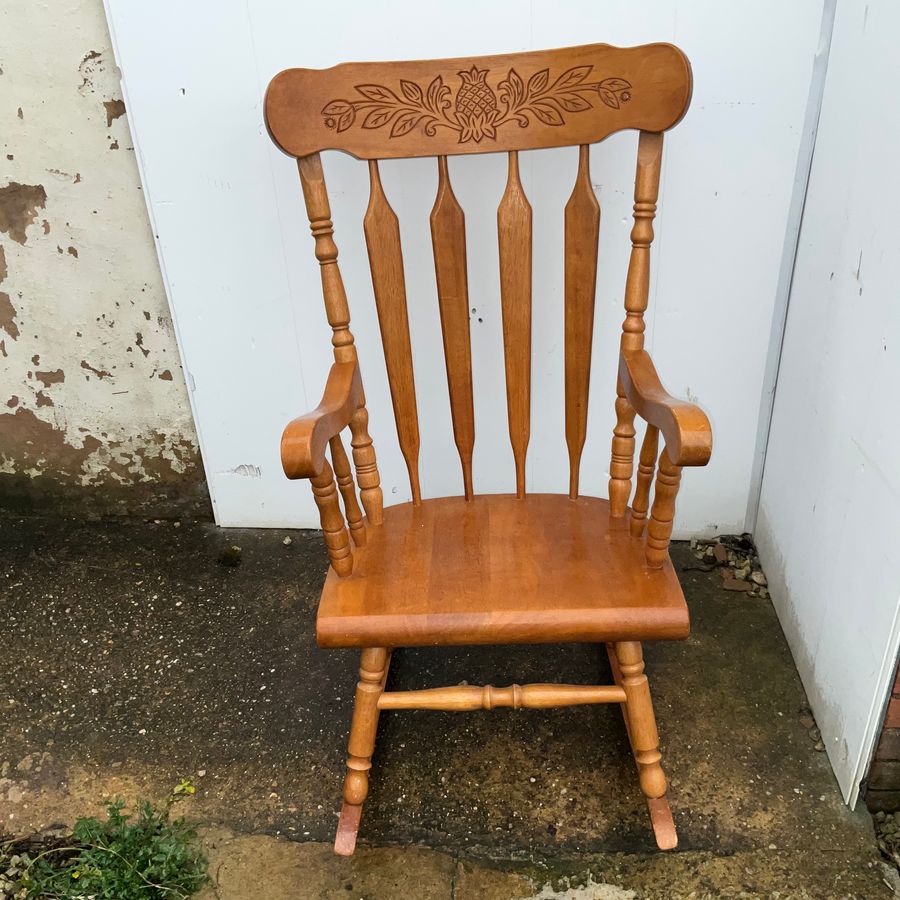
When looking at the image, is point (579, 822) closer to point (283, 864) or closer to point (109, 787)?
point (283, 864)

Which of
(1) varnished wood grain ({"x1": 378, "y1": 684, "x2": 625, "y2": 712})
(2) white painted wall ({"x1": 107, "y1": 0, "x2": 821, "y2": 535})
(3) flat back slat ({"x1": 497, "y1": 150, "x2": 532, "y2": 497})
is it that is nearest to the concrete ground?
(1) varnished wood grain ({"x1": 378, "y1": 684, "x2": 625, "y2": 712})

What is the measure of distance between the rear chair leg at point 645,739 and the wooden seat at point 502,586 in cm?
12

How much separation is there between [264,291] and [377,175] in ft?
1.81

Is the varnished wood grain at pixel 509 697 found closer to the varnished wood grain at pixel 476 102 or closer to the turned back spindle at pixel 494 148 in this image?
the turned back spindle at pixel 494 148

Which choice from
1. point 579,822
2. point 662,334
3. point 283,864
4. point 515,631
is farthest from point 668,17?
point 283,864

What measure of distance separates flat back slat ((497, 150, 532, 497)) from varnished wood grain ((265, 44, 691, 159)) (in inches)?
3.0

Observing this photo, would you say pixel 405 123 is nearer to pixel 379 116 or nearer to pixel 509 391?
pixel 379 116

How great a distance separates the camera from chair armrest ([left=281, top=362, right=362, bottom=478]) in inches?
39.5

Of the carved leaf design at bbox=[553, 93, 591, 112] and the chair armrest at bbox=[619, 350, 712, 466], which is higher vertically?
the carved leaf design at bbox=[553, 93, 591, 112]

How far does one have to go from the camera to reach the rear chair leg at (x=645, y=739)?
1212 mm

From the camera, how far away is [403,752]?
145 cm

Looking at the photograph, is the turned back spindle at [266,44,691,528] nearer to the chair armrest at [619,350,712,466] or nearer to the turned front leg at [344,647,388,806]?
the chair armrest at [619,350,712,466]

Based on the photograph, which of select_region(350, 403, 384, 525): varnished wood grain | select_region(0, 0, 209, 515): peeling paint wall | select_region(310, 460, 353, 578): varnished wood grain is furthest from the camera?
select_region(0, 0, 209, 515): peeling paint wall

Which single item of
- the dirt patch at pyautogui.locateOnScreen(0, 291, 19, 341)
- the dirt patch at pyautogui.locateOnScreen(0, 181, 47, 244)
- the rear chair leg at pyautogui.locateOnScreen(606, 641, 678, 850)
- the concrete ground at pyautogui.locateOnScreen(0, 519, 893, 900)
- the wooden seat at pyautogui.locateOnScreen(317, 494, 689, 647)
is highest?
the dirt patch at pyautogui.locateOnScreen(0, 181, 47, 244)
